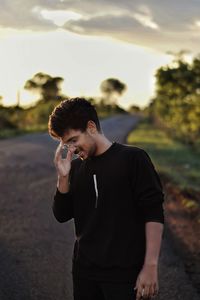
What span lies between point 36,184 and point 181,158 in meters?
10.2

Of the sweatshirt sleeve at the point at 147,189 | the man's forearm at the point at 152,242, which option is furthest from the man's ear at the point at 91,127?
the man's forearm at the point at 152,242

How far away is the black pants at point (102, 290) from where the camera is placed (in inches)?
105

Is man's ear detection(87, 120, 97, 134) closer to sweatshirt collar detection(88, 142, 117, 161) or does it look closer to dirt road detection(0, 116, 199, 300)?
sweatshirt collar detection(88, 142, 117, 161)

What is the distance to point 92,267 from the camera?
2.73 m

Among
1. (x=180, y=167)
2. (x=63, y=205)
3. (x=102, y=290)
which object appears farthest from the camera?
(x=180, y=167)

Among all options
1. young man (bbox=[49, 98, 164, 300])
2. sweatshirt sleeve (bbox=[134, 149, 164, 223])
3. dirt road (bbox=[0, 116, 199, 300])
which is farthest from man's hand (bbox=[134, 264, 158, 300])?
dirt road (bbox=[0, 116, 199, 300])

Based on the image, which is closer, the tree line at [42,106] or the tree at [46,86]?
the tree line at [42,106]

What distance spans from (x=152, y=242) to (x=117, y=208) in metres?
0.23

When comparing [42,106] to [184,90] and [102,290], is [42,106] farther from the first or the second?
[102,290]

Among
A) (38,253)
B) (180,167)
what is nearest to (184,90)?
(180,167)

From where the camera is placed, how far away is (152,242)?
103 inches

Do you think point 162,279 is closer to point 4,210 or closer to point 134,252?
point 134,252

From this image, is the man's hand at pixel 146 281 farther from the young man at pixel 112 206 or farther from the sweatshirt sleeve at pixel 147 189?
the sweatshirt sleeve at pixel 147 189

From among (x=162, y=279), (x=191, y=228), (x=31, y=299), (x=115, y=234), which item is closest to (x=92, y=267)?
(x=115, y=234)
